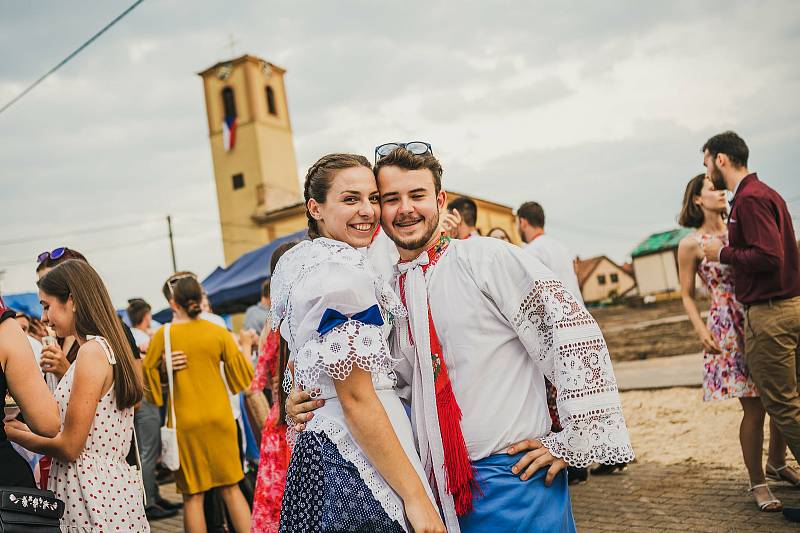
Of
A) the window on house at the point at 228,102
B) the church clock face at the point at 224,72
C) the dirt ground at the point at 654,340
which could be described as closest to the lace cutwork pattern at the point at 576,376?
the dirt ground at the point at 654,340

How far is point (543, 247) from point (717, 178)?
1.64m

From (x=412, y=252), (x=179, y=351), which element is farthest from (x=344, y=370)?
(x=179, y=351)

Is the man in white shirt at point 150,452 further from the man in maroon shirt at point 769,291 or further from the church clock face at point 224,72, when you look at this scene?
the church clock face at point 224,72

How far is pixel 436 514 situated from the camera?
183 cm

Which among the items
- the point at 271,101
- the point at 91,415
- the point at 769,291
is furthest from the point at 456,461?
Answer: the point at 271,101

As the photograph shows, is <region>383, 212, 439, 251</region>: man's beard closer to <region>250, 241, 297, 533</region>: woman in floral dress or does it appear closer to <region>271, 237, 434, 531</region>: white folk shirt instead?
<region>271, 237, 434, 531</region>: white folk shirt

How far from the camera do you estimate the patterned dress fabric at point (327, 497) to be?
1.79 m

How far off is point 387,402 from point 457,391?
26cm

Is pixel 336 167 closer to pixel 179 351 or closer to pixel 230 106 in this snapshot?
pixel 179 351

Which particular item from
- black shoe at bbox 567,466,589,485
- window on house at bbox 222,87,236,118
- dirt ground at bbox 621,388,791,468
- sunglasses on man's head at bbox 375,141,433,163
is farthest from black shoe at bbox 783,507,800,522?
window on house at bbox 222,87,236,118

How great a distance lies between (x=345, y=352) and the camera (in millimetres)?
1768

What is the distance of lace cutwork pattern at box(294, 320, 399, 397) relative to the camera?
177cm

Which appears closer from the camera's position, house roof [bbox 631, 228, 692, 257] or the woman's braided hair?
the woman's braided hair

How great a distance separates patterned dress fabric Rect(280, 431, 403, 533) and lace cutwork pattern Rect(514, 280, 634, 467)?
0.60 m
